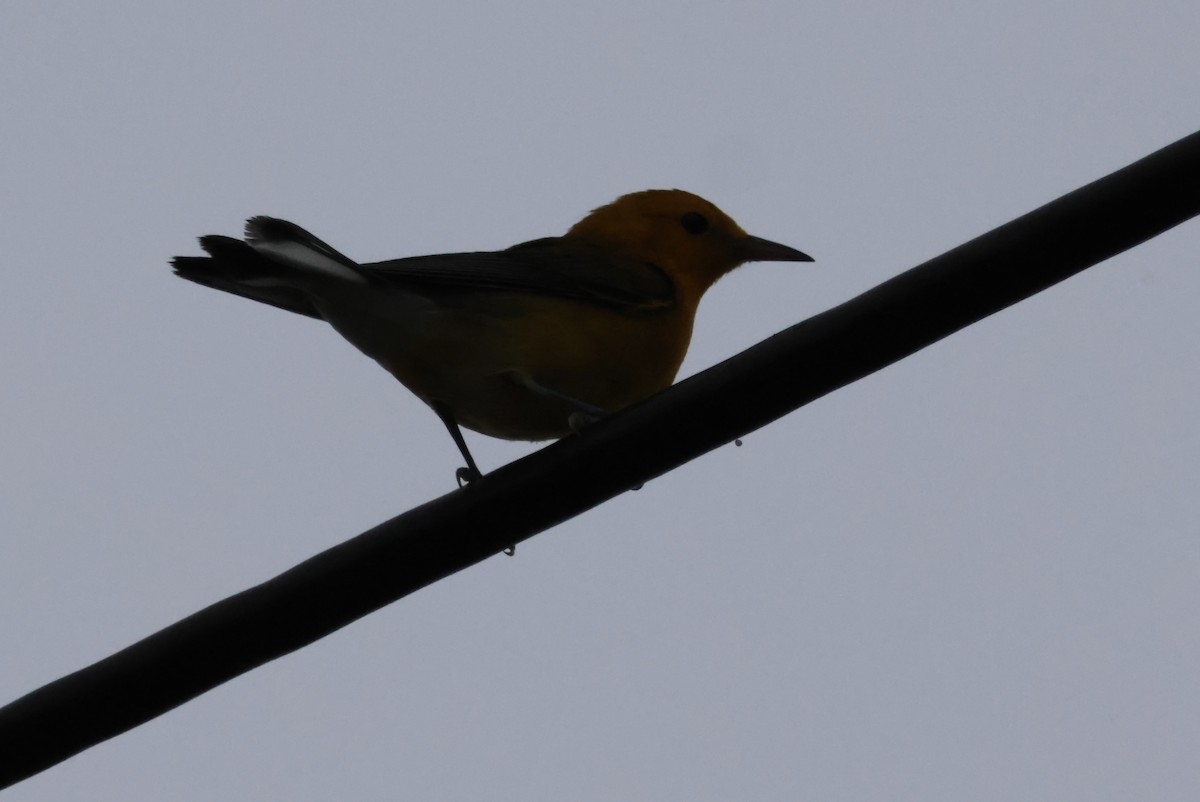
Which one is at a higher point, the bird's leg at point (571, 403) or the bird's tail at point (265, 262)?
the bird's tail at point (265, 262)

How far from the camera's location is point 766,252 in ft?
23.1

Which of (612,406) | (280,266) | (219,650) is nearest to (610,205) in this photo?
(612,406)

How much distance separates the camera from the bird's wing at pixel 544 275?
5.25m

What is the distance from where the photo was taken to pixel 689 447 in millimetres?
3447

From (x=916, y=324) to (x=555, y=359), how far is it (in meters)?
2.24

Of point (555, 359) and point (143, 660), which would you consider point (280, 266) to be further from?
point (143, 660)

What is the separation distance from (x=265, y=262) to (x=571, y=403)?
1277mm

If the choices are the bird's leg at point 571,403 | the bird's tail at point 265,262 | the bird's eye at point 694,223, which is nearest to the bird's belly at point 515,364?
the bird's leg at point 571,403

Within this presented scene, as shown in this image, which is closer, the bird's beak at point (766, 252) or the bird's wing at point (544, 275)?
the bird's wing at point (544, 275)

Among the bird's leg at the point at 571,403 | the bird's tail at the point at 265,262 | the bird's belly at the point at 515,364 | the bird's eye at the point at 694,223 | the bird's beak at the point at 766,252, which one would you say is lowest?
the bird's leg at the point at 571,403

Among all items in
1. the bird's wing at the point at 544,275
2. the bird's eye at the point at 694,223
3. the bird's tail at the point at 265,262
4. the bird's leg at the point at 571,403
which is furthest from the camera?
the bird's eye at the point at 694,223

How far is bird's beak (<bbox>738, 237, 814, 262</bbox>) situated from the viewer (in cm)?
701

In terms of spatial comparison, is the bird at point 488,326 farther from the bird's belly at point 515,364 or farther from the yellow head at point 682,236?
the yellow head at point 682,236

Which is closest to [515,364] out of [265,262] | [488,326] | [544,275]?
[488,326]
